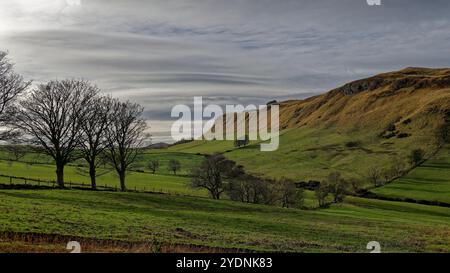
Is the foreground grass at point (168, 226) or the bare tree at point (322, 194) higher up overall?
the foreground grass at point (168, 226)

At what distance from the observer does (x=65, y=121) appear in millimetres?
57781

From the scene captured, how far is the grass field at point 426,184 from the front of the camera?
365 ft

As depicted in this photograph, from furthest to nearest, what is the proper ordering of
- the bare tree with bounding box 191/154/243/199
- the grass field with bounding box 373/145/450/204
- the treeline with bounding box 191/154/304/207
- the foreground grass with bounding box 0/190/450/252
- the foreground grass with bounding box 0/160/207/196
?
the grass field with bounding box 373/145/450/204 → the foreground grass with bounding box 0/160/207/196 → the bare tree with bounding box 191/154/243/199 → the treeline with bounding box 191/154/304/207 → the foreground grass with bounding box 0/190/450/252

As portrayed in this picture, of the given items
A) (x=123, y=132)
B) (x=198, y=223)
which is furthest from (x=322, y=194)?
(x=198, y=223)

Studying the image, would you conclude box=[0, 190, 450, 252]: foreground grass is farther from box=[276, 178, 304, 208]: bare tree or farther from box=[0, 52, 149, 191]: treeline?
box=[276, 178, 304, 208]: bare tree

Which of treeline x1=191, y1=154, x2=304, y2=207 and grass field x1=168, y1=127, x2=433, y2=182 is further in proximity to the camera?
grass field x1=168, y1=127, x2=433, y2=182

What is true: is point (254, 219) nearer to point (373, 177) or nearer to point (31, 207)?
point (31, 207)

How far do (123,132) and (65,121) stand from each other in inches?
472

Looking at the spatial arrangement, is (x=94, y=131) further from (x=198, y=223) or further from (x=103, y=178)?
(x=103, y=178)

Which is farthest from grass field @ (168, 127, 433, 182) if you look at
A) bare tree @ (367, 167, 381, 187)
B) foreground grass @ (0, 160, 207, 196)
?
foreground grass @ (0, 160, 207, 196)

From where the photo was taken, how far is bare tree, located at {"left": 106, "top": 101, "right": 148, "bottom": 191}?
67312 millimetres

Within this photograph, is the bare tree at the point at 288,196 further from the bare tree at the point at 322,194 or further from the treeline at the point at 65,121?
the treeline at the point at 65,121

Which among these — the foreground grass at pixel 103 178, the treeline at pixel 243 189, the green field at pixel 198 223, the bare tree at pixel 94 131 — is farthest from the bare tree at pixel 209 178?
the bare tree at pixel 94 131

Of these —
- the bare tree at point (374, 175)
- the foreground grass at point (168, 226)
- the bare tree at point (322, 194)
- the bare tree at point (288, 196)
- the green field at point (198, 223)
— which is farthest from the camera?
the bare tree at point (374, 175)
